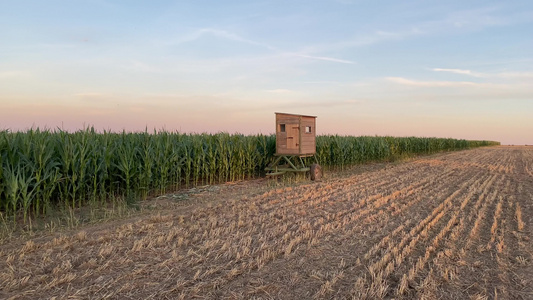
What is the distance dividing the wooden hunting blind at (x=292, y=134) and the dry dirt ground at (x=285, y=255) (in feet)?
16.8

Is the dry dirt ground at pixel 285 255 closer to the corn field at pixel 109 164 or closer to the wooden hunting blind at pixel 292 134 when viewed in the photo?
the corn field at pixel 109 164

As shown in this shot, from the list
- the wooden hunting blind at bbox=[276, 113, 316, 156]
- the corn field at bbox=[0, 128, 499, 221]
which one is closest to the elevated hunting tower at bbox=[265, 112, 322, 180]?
the wooden hunting blind at bbox=[276, 113, 316, 156]

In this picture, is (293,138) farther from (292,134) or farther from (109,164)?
(109,164)

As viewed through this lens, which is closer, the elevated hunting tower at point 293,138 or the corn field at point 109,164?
the corn field at point 109,164

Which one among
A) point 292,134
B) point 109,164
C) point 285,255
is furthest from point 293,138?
point 285,255

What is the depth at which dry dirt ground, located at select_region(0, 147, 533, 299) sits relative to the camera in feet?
13.1

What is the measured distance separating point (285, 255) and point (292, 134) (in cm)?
898

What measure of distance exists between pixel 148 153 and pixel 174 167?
5.06 feet

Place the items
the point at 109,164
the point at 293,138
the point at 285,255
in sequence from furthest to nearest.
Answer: the point at 293,138 → the point at 109,164 → the point at 285,255

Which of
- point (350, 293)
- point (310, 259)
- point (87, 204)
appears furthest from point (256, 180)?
point (350, 293)

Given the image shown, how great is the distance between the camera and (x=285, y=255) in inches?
198

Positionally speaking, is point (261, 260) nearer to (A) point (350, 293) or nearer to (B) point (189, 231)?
(A) point (350, 293)

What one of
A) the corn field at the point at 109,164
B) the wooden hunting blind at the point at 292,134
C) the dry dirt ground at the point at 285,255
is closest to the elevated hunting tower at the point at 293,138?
the wooden hunting blind at the point at 292,134

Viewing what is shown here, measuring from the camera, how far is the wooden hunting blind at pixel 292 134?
44.5ft
